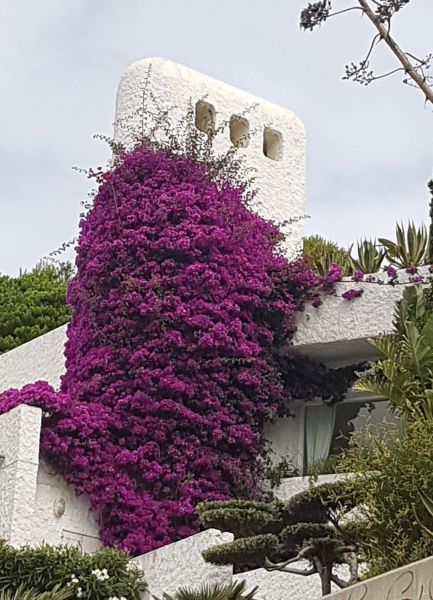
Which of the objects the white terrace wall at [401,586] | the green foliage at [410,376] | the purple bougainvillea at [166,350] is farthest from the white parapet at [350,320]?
the white terrace wall at [401,586]

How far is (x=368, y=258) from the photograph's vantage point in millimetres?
17859

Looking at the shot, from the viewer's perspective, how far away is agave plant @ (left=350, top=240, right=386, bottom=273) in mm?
17828

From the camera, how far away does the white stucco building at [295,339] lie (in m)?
15.5

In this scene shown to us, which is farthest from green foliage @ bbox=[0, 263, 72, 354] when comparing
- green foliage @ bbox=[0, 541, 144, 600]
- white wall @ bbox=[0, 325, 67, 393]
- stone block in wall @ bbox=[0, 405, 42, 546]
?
green foliage @ bbox=[0, 541, 144, 600]

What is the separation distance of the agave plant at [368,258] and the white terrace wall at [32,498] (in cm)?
512

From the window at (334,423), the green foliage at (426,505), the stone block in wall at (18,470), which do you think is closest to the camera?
the green foliage at (426,505)

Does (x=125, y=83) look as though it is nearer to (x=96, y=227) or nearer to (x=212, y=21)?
(x=96, y=227)

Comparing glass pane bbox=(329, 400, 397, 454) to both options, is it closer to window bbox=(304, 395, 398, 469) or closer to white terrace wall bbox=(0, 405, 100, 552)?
window bbox=(304, 395, 398, 469)

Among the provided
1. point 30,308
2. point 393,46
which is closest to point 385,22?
point 393,46

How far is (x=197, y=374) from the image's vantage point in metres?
17.0

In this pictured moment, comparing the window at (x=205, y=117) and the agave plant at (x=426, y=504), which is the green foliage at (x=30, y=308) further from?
the agave plant at (x=426, y=504)

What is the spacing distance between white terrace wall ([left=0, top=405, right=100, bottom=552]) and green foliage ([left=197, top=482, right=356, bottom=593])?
3379 millimetres

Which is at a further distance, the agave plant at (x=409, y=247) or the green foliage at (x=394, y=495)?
the agave plant at (x=409, y=247)

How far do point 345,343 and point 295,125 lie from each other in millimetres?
4872
